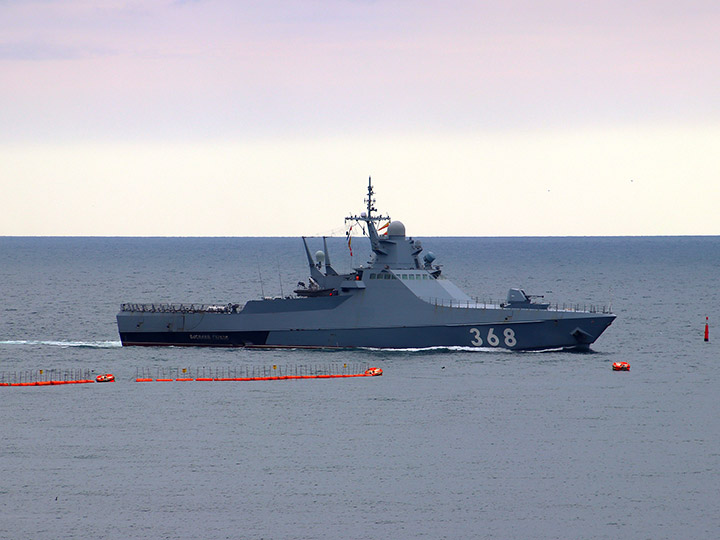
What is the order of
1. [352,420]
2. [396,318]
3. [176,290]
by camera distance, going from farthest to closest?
[176,290], [396,318], [352,420]

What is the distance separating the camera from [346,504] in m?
35.8

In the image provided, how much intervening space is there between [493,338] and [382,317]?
23.6 ft

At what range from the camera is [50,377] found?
58062 mm

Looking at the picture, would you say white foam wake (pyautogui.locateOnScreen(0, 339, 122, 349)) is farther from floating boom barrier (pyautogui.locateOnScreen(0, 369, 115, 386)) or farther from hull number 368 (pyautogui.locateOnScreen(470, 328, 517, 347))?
hull number 368 (pyautogui.locateOnScreen(470, 328, 517, 347))

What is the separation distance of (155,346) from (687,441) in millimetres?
39088

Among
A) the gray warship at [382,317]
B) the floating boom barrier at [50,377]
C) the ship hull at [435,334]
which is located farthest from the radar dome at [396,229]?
the floating boom barrier at [50,377]

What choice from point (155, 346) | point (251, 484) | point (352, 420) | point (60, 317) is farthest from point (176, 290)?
point (251, 484)

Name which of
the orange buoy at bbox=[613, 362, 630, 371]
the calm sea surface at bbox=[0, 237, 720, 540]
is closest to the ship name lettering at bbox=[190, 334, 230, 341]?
the calm sea surface at bbox=[0, 237, 720, 540]

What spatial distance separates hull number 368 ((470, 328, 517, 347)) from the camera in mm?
63406

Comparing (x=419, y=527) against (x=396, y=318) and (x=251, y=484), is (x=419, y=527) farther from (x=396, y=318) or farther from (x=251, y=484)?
(x=396, y=318)

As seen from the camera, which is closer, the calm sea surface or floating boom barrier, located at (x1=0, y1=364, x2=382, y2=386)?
the calm sea surface

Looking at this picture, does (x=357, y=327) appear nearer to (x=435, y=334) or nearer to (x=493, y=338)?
(x=435, y=334)

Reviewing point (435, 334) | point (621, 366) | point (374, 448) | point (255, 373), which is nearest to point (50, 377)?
point (255, 373)

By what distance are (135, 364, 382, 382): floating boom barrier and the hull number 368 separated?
7755 millimetres
